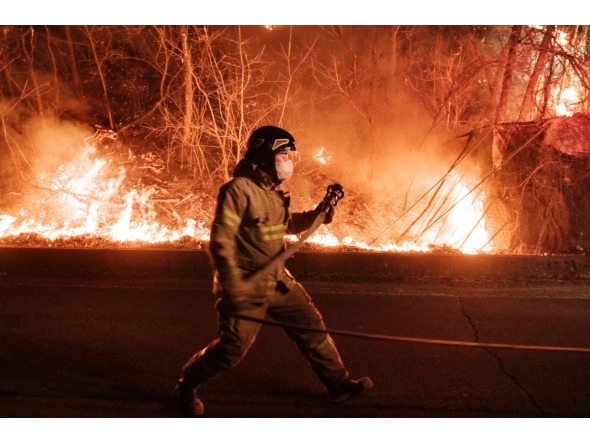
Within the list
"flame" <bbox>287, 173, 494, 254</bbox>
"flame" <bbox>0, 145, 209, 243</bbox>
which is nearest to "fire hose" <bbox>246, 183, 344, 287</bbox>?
"flame" <bbox>287, 173, 494, 254</bbox>

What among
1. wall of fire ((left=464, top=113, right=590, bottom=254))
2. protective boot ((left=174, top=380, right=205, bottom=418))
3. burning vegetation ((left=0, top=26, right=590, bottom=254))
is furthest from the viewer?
burning vegetation ((left=0, top=26, right=590, bottom=254))

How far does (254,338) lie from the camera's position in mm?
3100

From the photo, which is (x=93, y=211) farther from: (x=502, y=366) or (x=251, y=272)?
(x=502, y=366)

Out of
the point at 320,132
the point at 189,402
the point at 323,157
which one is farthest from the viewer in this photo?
the point at 320,132

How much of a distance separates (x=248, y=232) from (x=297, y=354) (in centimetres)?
170

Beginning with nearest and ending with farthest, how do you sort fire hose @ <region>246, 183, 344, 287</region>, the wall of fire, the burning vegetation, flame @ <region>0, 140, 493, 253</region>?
fire hose @ <region>246, 183, 344, 287</region>, the wall of fire, the burning vegetation, flame @ <region>0, 140, 493, 253</region>

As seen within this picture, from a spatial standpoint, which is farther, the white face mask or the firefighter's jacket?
the white face mask

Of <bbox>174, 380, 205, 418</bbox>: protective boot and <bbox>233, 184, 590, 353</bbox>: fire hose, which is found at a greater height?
<bbox>233, 184, 590, 353</bbox>: fire hose

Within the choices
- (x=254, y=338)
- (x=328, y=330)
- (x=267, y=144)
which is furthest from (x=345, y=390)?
(x=267, y=144)

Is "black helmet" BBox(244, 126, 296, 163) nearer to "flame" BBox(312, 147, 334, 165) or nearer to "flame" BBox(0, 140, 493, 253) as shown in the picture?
"flame" BBox(0, 140, 493, 253)

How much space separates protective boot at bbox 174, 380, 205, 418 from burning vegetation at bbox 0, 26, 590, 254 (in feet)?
14.8

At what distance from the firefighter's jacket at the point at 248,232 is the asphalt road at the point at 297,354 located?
105cm

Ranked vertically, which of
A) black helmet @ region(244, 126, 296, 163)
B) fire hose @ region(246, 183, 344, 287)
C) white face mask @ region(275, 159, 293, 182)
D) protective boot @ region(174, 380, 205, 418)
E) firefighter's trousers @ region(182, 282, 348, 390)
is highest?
black helmet @ region(244, 126, 296, 163)

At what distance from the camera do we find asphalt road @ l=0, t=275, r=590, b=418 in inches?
135
